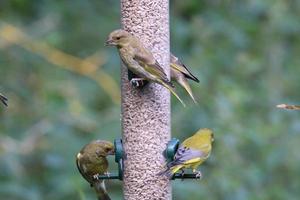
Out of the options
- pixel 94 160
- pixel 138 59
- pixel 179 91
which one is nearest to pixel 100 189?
pixel 94 160

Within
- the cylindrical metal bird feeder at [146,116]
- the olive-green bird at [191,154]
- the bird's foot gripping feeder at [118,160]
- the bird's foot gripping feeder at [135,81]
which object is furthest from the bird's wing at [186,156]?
the bird's foot gripping feeder at [135,81]

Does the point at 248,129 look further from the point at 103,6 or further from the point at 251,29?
the point at 103,6

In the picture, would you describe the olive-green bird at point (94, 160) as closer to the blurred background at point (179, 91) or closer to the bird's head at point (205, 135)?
the bird's head at point (205, 135)

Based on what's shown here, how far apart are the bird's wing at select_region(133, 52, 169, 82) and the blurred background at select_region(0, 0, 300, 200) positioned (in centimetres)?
208

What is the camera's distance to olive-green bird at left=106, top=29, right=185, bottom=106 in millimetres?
7746

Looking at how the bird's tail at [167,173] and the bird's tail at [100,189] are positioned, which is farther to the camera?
the bird's tail at [100,189]

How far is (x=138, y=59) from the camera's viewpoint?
25.6 feet

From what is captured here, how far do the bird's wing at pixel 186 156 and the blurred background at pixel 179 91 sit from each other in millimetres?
1842

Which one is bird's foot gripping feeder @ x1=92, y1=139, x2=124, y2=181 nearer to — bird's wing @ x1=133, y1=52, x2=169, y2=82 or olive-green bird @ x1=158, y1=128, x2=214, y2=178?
olive-green bird @ x1=158, y1=128, x2=214, y2=178

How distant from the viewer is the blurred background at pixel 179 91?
1054 cm

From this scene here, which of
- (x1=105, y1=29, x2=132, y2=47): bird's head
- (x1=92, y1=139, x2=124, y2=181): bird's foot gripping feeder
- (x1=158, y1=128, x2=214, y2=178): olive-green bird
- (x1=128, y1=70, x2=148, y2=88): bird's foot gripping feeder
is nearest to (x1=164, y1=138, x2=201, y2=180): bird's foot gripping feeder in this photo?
(x1=158, y1=128, x2=214, y2=178): olive-green bird

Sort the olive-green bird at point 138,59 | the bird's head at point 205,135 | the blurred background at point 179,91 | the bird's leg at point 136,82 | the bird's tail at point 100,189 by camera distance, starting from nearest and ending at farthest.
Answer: the olive-green bird at point 138,59
the bird's leg at point 136,82
the bird's tail at point 100,189
the bird's head at point 205,135
the blurred background at point 179,91

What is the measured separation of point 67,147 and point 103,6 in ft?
7.00

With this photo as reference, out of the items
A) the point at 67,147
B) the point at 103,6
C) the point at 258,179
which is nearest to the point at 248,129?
the point at 258,179
